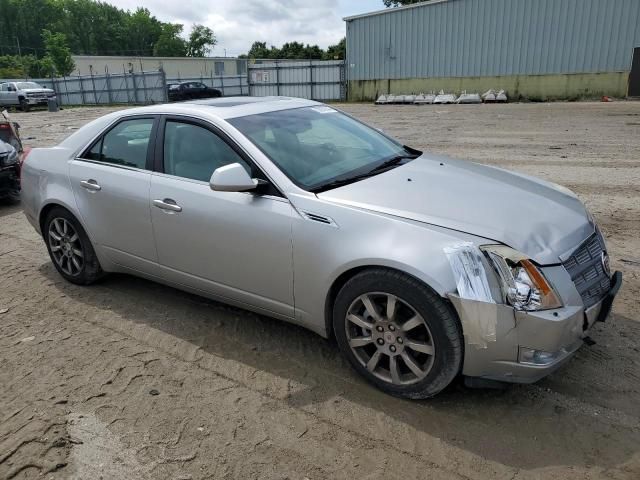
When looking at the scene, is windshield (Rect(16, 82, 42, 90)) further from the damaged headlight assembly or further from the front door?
the front door

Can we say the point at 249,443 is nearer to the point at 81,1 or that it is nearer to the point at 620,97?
the point at 620,97

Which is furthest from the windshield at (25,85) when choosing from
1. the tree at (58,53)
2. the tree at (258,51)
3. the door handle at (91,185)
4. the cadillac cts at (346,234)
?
the tree at (258,51)

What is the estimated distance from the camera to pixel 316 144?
3.76 meters

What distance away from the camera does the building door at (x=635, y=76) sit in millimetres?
24516

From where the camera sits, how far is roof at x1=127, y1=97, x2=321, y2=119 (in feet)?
12.5

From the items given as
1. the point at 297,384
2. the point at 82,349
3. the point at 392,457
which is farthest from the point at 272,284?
the point at 82,349

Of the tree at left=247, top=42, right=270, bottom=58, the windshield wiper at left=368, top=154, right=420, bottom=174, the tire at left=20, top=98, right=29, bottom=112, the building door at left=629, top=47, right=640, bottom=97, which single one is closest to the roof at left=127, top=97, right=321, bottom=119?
the windshield wiper at left=368, top=154, right=420, bottom=174

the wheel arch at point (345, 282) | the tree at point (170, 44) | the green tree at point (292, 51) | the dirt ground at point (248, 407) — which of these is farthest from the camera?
the tree at point (170, 44)

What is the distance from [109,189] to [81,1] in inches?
4873

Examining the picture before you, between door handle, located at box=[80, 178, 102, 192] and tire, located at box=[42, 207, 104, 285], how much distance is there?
379mm

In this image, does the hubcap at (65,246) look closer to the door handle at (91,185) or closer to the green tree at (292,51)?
the door handle at (91,185)

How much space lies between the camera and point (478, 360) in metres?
2.65

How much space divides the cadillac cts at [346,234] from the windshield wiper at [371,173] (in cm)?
2

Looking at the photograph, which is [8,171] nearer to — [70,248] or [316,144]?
[70,248]
